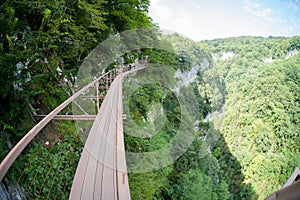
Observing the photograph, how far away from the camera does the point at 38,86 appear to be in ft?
6.94

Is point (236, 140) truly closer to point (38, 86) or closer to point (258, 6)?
point (258, 6)

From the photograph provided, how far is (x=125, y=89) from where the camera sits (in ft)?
12.6

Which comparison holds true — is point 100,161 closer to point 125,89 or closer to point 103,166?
point 103,166

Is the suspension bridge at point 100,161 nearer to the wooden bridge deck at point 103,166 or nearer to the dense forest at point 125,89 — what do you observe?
the wooden bridge deck at point 103,166

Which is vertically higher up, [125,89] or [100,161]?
[125,89]

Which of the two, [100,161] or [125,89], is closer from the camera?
[100,161]

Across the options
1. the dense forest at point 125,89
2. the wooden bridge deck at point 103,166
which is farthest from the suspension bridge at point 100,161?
the dense forest at point 125,89

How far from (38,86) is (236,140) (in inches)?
543

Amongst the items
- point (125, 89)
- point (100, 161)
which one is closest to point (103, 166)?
point (100, 161)

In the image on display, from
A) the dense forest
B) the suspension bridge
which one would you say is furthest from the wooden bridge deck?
the dense forest

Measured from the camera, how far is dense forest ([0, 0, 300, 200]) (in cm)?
172

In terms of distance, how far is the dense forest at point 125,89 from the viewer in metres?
1.72

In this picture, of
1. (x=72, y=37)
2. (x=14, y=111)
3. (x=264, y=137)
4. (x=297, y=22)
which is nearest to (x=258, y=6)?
(x=297, y=22)

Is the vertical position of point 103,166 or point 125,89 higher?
point 125,89
